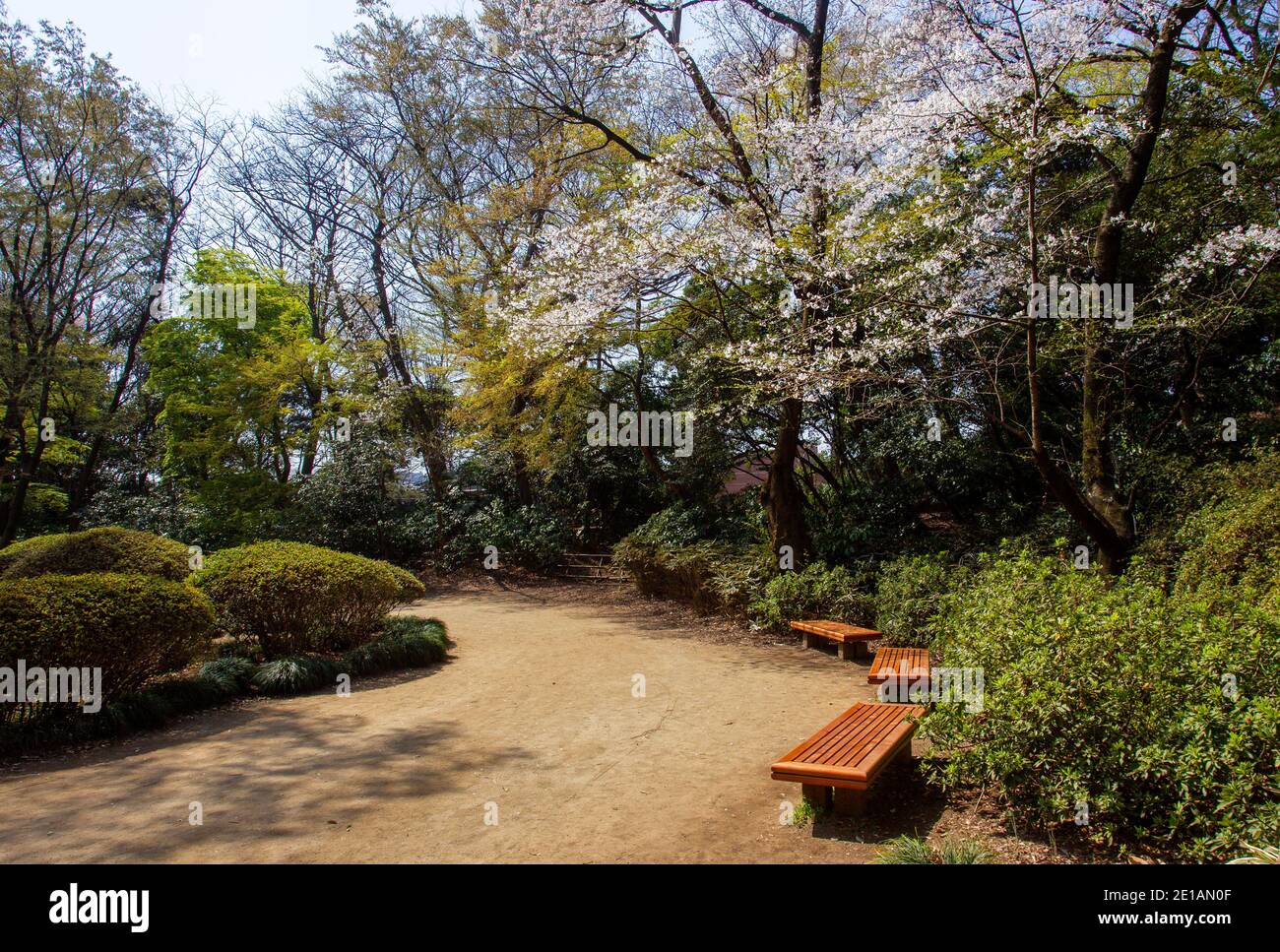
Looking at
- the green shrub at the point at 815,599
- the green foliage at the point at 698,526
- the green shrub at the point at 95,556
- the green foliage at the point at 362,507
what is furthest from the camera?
the green foliage at the point at 362,507

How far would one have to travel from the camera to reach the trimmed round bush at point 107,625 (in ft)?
18.0

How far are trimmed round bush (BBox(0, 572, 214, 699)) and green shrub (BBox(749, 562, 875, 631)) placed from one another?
6416 mm

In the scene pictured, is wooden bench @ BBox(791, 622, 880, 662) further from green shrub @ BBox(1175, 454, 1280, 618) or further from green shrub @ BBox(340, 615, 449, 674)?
green shrub @ BBox(340, 615, 449, 674)

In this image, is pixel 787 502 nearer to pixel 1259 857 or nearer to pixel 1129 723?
pixel 1129 723

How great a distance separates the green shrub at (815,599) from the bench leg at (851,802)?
17.4ft

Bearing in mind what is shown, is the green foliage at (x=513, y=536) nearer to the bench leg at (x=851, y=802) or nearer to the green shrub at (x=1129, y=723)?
the bench leg at (x=851, y=802)

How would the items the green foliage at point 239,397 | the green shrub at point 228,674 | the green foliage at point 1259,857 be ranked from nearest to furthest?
the green foliage at point 1259,857 → the green shrub at point 228,674 → the green foliage at point 239,397

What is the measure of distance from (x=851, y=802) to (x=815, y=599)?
224 inches

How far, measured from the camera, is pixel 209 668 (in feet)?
23.2

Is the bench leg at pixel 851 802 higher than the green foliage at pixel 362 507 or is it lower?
lower

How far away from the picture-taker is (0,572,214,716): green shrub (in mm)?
5477

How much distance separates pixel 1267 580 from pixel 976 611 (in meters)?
2.13

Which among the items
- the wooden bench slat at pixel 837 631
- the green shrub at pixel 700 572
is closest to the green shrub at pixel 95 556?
the green shrub at pixel 700 572

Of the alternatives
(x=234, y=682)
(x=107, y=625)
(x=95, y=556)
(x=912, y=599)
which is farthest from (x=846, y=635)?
(x=95, y=556)
